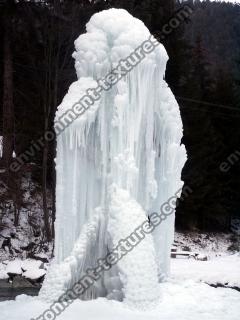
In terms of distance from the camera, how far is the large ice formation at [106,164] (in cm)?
842

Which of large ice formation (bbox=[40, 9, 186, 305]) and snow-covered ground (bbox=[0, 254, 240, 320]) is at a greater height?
large ice formation (bbox=[40, 9, 186, 305])

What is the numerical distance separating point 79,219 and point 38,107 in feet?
40.1

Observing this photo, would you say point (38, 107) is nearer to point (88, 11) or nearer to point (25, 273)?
point (88, 11)

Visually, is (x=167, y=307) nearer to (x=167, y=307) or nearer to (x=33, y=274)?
(x=167, y=307)

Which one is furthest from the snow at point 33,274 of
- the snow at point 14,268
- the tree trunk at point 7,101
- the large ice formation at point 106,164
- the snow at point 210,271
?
the tree trunk at point 7,101

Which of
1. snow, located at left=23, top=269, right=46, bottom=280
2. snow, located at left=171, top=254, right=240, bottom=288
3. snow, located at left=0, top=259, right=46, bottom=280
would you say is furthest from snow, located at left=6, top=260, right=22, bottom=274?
snow, located at left=171, top=254, right=240, bottom=288

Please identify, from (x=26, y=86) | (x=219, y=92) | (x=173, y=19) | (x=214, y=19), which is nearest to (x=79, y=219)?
(x=26, y=86)

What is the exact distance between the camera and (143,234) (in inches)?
334

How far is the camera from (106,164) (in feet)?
28.9

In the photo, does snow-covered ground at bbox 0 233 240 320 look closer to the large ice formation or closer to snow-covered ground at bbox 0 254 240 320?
snow-covered ground at bbox 0 254 240 320

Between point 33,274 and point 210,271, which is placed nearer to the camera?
point 210,271

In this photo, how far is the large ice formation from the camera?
27.6 ft

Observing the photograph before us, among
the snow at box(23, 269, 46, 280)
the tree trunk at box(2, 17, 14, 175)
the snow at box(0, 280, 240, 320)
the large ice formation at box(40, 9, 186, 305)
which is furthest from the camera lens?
the tree trunk at box(2, 17, 14, 175)

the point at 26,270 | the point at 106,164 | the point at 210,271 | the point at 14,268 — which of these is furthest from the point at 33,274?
the point at 106,164
